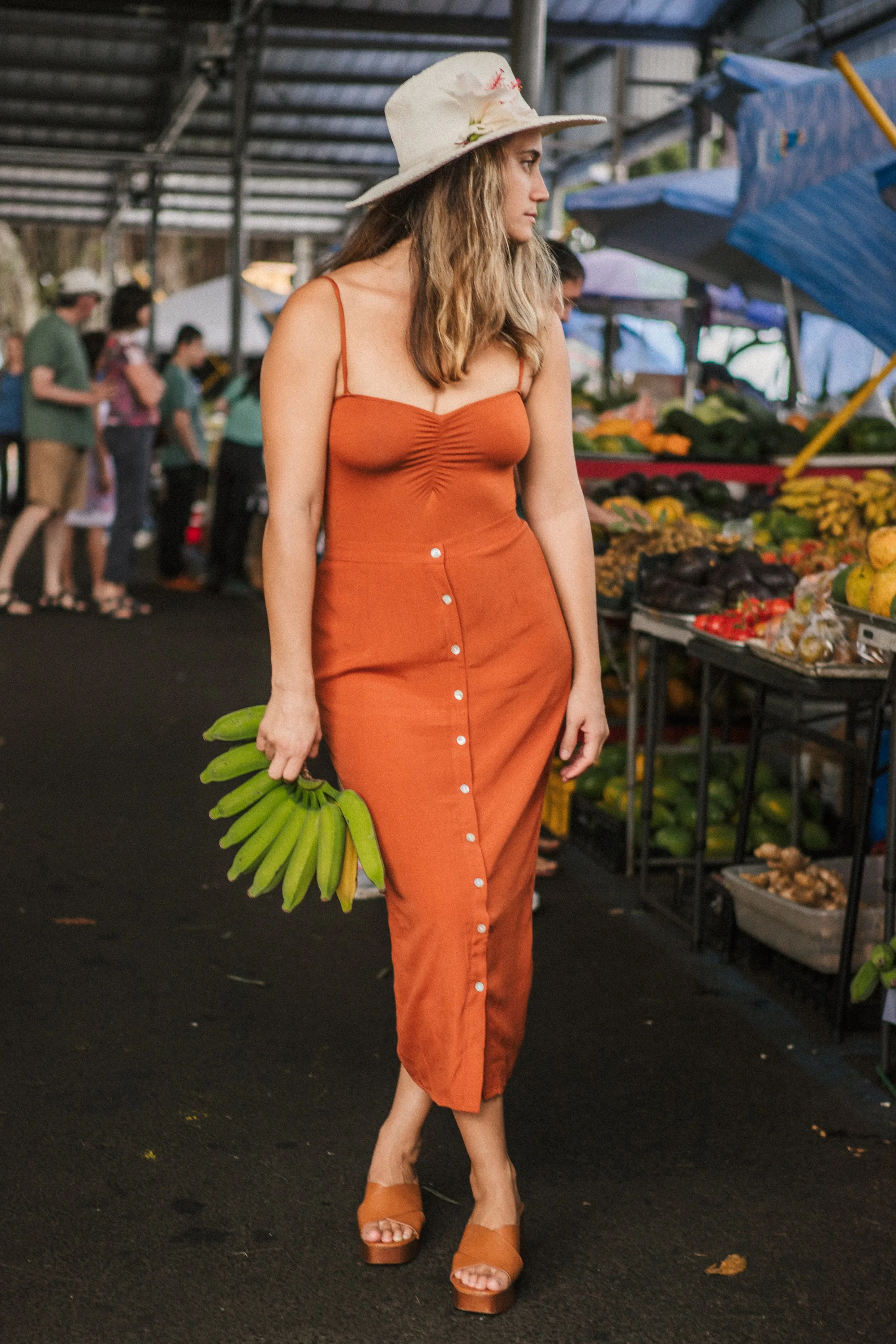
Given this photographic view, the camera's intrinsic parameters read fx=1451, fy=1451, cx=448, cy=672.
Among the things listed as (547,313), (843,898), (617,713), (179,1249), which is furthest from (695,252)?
(179,1249)

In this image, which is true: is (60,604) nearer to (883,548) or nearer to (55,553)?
(55,553)

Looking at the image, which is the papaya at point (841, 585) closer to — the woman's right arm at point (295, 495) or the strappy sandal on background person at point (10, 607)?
the woman's right arm at point (295, 495)

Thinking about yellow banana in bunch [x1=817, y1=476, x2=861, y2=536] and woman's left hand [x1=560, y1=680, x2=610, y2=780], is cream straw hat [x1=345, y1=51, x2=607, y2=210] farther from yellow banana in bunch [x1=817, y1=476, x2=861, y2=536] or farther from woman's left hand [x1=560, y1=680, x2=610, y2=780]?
yellow banana in bunch [x1=817, y1=476, x2=861, y2=536]

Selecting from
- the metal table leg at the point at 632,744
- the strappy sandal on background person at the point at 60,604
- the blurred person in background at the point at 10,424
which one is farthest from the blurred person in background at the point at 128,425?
the metal table leg at the point at 632,744

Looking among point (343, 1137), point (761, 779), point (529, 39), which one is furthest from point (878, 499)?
point (343, 1137)

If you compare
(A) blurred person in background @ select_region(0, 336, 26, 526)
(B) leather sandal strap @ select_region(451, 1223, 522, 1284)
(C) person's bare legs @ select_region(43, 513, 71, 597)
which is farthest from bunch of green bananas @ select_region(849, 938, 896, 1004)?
(A) blurred person in background @ select_region(0, 336, 26, 526)

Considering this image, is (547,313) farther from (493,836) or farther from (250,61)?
(250,61)

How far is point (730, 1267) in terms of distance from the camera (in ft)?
8.36

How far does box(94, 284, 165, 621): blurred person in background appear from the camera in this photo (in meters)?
9.40

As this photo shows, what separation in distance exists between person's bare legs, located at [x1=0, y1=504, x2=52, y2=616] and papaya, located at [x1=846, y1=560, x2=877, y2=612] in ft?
22.6

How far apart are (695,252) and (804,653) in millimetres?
6274

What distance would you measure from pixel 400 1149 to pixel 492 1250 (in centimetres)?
24

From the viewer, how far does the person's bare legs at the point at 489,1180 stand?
2404mm

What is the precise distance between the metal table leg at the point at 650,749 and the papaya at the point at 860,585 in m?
1.01
